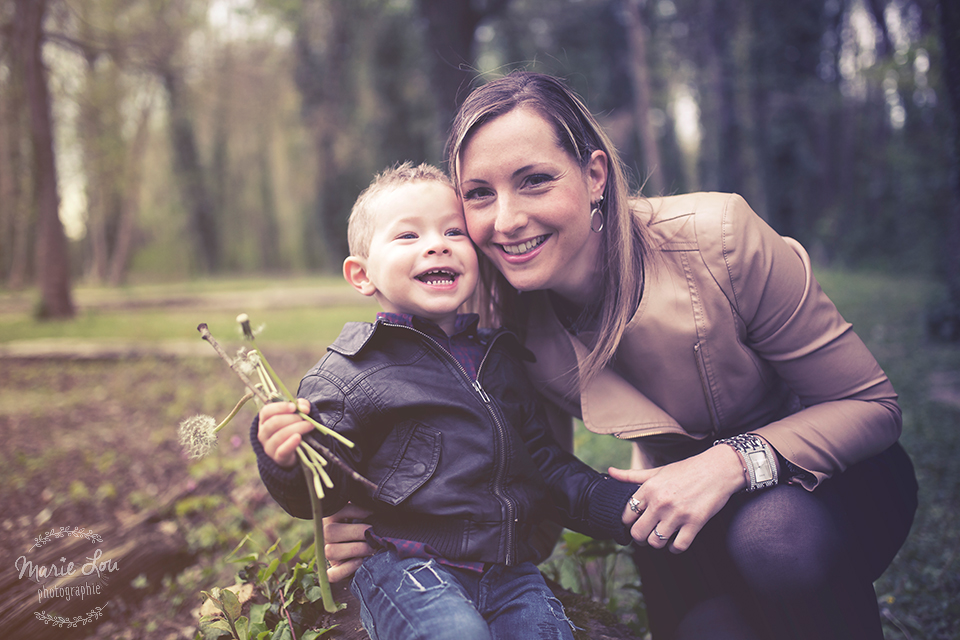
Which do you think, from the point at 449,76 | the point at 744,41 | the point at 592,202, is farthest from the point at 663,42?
the point at 592,202

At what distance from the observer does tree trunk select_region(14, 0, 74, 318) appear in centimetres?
707

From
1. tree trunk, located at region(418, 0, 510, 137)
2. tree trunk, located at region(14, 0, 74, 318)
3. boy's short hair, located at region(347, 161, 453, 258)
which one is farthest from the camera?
tree trunk, located at region(14, 0, 74, 318)

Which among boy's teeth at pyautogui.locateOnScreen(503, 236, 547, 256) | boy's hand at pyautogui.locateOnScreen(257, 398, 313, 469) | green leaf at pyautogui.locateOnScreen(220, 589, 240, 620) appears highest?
boy's teeth at pyautogui.locateOnScreen(503, 236, 547, 256)

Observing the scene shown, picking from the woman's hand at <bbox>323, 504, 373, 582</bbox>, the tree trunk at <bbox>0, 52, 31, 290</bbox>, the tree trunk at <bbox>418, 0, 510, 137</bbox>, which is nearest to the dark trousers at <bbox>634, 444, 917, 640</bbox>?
the woman's hand at <bbox>323, 504, 373, 582</bbox>

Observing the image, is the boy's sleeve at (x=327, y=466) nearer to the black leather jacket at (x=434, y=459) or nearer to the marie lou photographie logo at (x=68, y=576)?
the black leather jacket at (x=434, y=459)

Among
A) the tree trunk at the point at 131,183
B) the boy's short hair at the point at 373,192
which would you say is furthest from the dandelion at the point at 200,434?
the tree trunk at the point at 131,183

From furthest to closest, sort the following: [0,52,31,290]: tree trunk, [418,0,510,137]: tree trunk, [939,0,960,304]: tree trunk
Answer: [0,52,31,290]: tree trunk, [418,0,510,137]: tree trunk, [939,0,960,304]: tree trunk

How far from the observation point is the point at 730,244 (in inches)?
62.9

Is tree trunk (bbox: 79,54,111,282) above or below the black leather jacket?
above

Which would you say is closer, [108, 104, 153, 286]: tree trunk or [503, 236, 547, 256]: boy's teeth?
[503, 236, 547, 256]: boy's teeth

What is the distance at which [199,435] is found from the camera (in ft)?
4.31

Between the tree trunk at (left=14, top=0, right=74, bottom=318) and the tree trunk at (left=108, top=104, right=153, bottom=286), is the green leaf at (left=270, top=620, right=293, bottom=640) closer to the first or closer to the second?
the tree trunk at (left=14, top=0, right=74, bottom=318)

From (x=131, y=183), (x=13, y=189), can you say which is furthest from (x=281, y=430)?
(x=131, y=183)

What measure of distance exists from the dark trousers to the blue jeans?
0.41 metres
